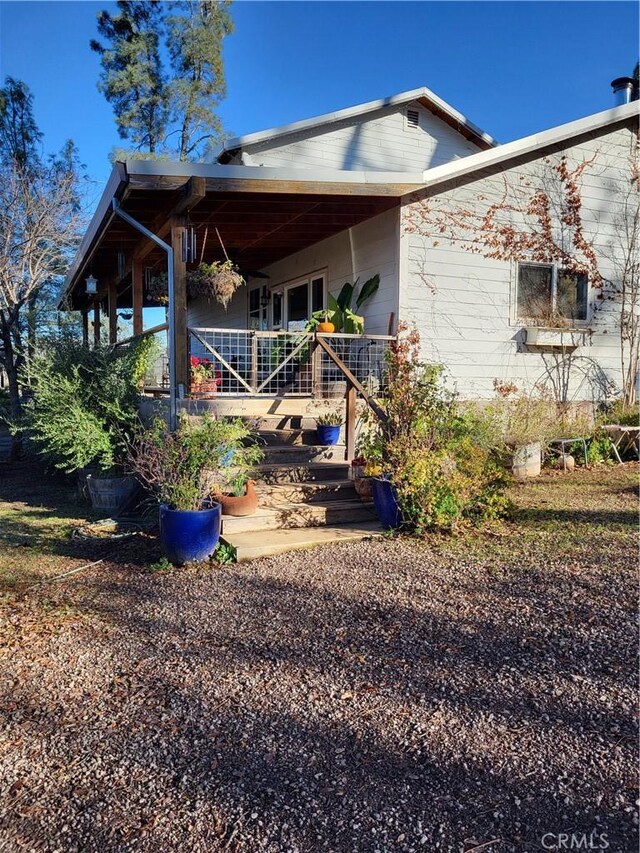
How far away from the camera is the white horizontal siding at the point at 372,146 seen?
38.9 ft

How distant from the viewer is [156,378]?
32.4ft

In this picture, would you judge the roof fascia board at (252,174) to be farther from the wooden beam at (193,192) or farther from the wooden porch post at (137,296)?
the wooden porch post at (137,296)

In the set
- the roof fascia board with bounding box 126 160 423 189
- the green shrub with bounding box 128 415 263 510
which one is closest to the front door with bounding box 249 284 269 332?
the roof fascia board with bounding box 126 160 423 189

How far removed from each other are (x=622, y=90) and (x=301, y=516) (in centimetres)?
1027

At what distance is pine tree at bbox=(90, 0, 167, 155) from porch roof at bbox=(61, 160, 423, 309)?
46.8 feet

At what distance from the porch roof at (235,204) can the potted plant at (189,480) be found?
2580 millimetres

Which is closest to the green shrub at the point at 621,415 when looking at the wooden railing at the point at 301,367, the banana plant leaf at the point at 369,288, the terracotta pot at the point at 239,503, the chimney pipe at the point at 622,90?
the wooden railing at the point at 301,367

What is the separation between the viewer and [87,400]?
7.71 m

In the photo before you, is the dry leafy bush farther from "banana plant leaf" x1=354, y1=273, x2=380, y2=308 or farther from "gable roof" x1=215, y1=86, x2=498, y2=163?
"gable roof" x1=215, y1=86, x2=498, y2=163

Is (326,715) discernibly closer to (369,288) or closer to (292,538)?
(292,538)

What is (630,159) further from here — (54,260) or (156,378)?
(54,260)

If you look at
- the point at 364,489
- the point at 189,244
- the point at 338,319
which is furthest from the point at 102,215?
the point at 364,489

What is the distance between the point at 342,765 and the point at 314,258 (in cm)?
951

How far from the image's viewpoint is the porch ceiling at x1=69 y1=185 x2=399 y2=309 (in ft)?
23.5
